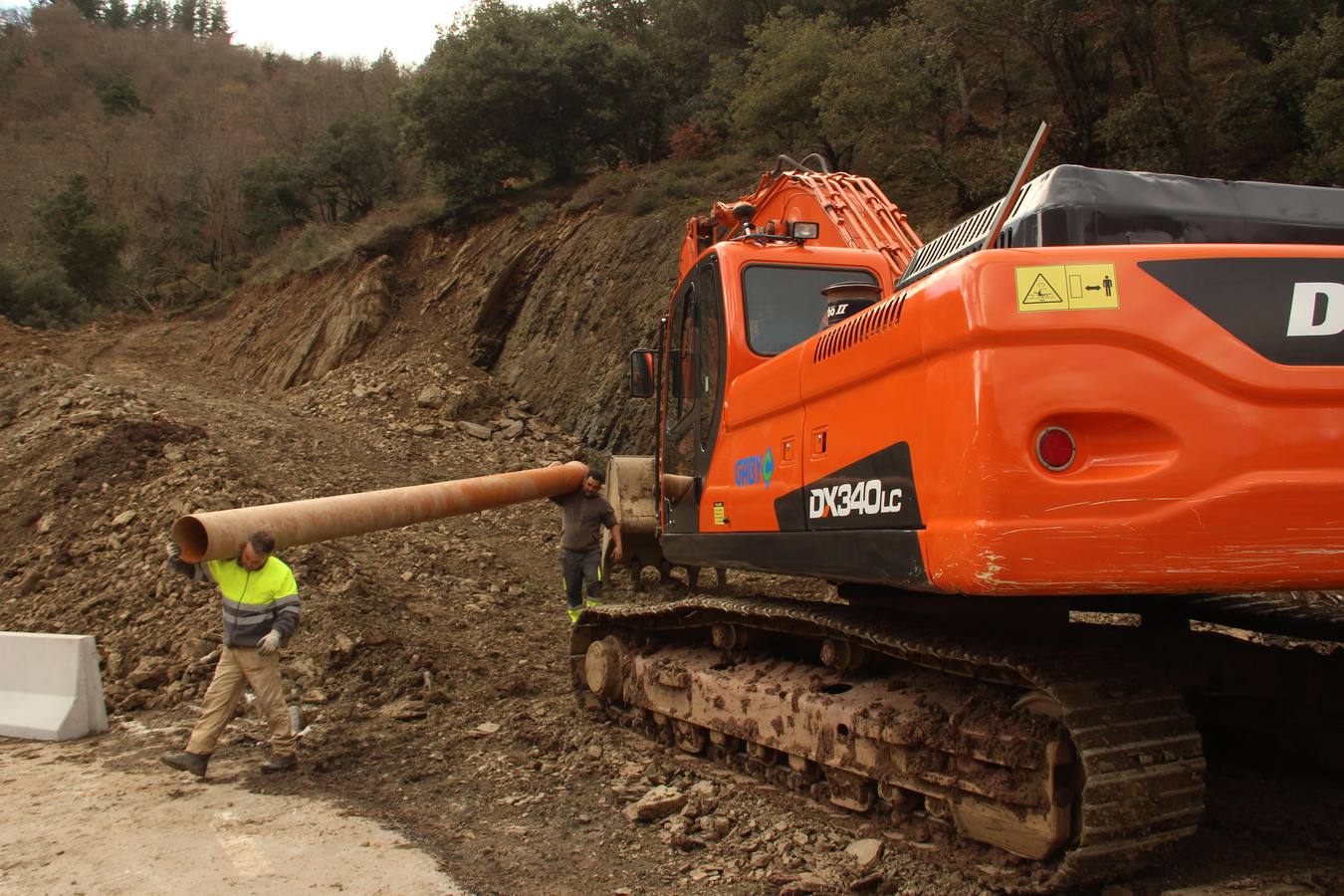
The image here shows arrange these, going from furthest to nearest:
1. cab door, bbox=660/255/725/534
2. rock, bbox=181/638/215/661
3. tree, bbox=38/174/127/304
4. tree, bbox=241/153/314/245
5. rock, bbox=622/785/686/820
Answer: tree, bbox=241/153/314/245
tree, bbox=38/174/127/304
rock, bbox=181/638/215/661
cab door, bbox=660/255/725/534
rock, bbox=622/785/686/820

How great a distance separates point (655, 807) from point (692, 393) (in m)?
2.15

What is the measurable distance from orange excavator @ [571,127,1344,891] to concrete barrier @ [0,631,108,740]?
14.1 feet

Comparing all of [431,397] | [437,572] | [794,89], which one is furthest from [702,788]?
[794,89]

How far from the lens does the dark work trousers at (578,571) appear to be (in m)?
8.12

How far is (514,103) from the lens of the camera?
82.3ft

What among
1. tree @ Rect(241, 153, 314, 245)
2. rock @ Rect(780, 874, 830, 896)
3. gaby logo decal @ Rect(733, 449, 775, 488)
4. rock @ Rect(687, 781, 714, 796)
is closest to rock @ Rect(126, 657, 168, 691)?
rock @ Rect(687, 781, 714, 796)

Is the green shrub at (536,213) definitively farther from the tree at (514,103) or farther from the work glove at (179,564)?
the work glove at (179,564)

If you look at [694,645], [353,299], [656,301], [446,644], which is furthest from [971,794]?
[353,299]

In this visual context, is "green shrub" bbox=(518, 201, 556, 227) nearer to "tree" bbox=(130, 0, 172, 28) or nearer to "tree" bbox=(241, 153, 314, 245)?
"tree" bbox=(241, 153, 314, 245)

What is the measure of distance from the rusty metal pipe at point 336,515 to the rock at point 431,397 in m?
11.3

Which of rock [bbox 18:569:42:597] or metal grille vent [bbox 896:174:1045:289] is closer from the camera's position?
metal grille vent [bbox 896:174:1045:289]

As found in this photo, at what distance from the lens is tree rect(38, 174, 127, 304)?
96.0ft

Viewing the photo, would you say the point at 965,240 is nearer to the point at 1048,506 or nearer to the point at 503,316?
the point at 1048,506

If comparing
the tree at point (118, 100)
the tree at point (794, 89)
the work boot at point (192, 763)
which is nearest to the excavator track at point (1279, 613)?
the work boot at point (192, 763)
